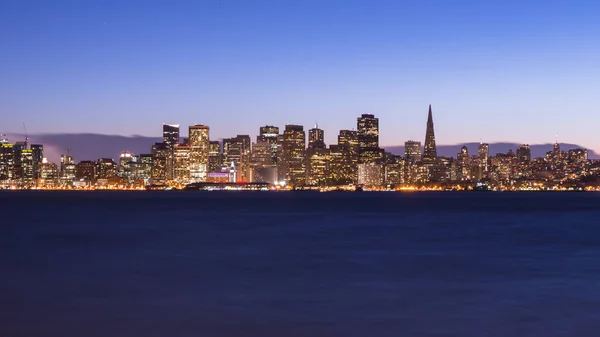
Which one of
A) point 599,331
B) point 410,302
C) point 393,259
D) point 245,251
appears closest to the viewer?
point 599,331

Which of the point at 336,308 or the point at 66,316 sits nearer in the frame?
the point at 66,316

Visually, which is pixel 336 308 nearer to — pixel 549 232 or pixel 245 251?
pixel 245 251

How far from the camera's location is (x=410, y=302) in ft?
97.6

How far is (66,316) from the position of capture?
25984mm

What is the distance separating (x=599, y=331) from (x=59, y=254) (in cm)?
3526

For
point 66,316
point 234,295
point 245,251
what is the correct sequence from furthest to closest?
point 245,251 → point 234,295 → point 66,316

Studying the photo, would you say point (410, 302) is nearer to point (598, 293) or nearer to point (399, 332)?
point (399, 332)

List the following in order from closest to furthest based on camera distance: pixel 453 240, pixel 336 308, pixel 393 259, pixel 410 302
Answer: pixel 336 308 < pixel 410 302 < pixel 393 259 < pixel 453 240

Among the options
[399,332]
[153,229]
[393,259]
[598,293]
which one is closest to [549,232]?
[393,259]

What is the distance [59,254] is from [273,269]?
52.8 ft

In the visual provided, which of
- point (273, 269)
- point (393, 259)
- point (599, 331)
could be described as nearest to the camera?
point (599, 331)

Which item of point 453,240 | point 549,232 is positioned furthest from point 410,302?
point 549,232

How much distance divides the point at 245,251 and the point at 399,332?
97.9 feet

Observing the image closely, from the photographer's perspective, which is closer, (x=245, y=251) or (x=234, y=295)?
(x=234, y=295)
